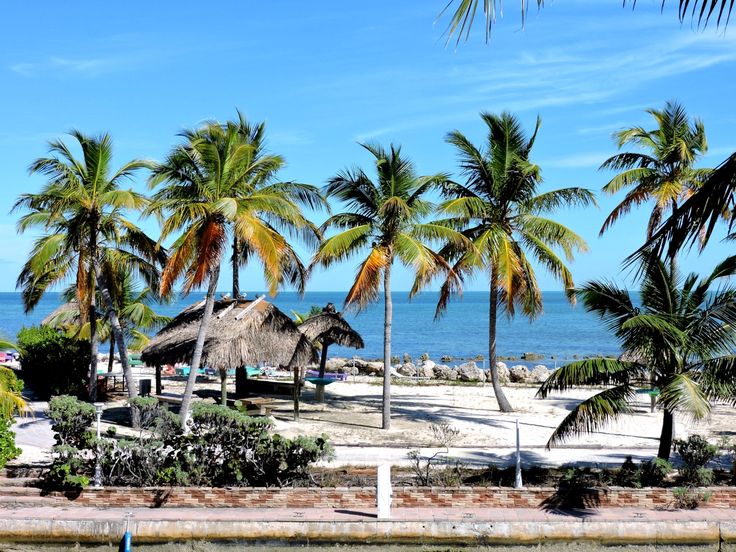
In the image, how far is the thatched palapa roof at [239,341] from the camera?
711 inches

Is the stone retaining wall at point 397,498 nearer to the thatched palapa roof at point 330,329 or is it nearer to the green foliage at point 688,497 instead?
the green foliage at point 688,497

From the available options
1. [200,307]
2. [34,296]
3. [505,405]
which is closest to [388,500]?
[505,405]

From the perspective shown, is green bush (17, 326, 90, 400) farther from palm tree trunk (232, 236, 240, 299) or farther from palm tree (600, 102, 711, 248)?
palm tree (600, 102, 711, 248)

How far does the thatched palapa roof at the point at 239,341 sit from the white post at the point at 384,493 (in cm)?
782

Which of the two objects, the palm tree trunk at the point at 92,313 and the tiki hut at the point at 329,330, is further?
the tiki hut at the point at 329,330

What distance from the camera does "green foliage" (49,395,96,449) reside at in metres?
11.8

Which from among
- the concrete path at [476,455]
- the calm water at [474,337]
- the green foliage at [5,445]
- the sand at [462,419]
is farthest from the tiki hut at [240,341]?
the calm water at [474,337]

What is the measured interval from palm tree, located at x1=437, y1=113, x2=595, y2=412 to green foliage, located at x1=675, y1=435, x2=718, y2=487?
7306 mm

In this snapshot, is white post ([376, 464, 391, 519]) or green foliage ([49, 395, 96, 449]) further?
green foliage ([49, 395, 96, 449])

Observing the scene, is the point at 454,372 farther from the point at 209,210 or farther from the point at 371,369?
the point at 209,210

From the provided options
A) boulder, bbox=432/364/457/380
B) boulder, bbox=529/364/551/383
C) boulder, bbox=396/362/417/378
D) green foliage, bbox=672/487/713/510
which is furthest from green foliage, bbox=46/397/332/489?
boulder, bbox=396/362/417/378

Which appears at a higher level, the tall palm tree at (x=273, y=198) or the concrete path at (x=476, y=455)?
the tall palm tree at (x=273, y=198)

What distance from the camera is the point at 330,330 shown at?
21250 millimetres

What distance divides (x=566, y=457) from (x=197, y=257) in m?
8.09
